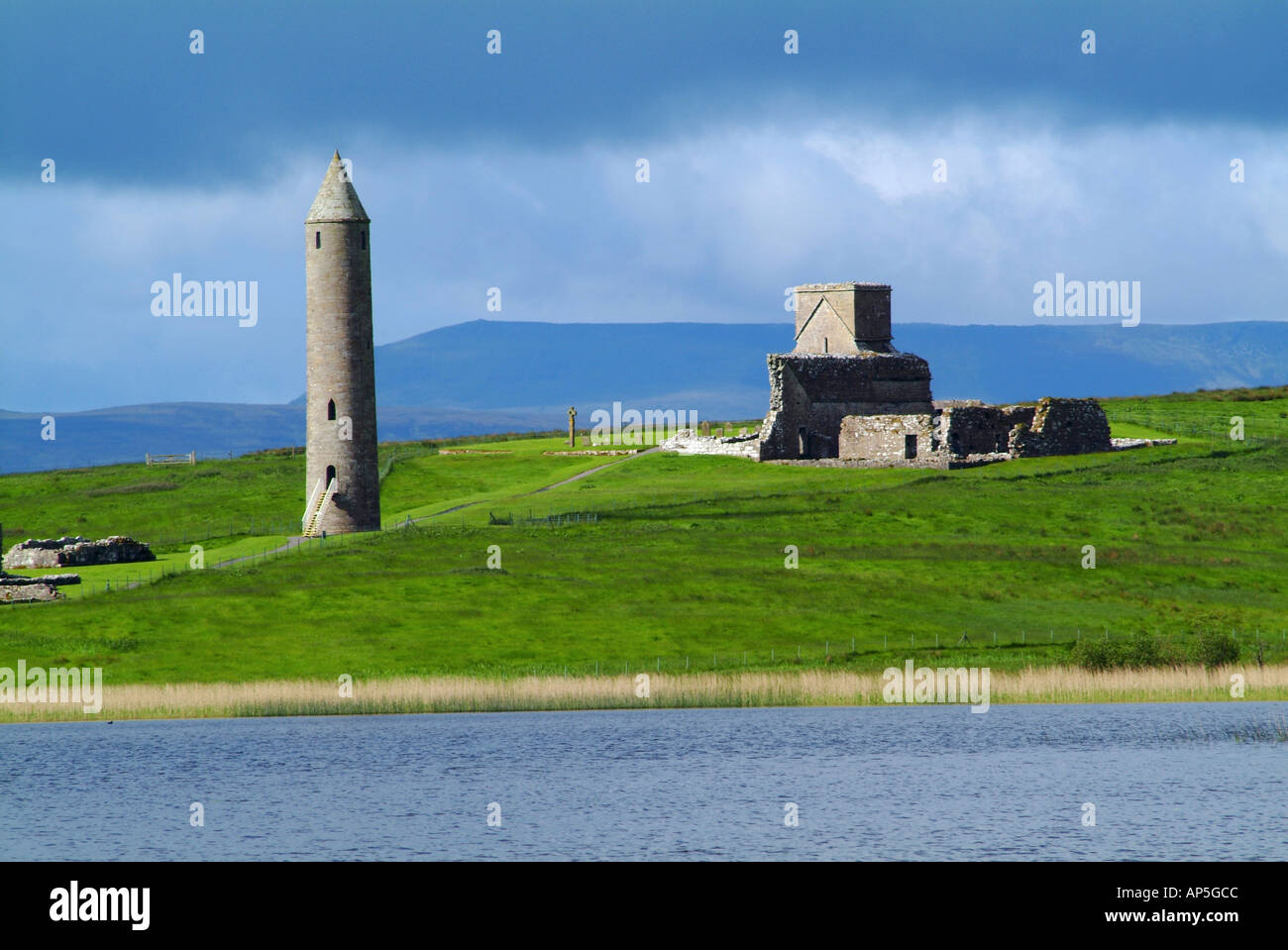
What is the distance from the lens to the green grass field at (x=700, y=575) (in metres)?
56.2

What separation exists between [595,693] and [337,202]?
125 feet

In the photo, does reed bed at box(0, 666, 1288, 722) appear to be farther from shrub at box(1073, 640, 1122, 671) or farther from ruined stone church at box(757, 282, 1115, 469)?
ruined stone church at box(757, 282, 1115, 469)

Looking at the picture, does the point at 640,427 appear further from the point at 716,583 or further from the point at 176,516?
the point at 716,583

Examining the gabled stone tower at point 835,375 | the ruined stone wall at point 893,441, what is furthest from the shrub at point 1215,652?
the gabled stone tower at point 835,375

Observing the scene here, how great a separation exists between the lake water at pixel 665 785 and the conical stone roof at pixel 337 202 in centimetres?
3409

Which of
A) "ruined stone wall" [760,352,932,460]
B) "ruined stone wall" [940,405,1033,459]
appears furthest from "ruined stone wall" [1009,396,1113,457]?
"ruined stone wall" [760,352,932,460]

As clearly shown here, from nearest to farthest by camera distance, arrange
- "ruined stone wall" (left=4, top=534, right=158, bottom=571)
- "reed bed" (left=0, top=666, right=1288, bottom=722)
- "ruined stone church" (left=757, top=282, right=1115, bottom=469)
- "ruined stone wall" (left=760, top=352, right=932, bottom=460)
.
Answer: "reed bed" (left=0, top=666, right=1288, bottom=722), "ruined stone wall" (left=4, top=534, right=158, bottom=571), "ruined stone church" (left=757, top=282, right=1115, bottom=469), "ruined stone wall" (left=760, top=352, right=932, bottom=460)

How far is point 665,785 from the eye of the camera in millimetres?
42625

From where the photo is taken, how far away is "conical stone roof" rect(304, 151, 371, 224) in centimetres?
8088

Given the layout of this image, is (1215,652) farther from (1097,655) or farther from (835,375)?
(835,375)

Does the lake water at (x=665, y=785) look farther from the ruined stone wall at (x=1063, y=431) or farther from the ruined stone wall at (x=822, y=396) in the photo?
the ruined stone wall at (x=822, y=396)

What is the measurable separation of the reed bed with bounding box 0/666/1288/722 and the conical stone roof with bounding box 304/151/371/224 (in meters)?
33.4
